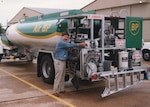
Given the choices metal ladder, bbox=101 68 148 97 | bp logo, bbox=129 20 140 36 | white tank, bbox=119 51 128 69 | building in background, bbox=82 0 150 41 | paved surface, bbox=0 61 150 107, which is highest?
building in background, bbox=82 0 150 41

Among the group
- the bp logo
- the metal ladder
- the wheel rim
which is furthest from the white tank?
the wheel rim

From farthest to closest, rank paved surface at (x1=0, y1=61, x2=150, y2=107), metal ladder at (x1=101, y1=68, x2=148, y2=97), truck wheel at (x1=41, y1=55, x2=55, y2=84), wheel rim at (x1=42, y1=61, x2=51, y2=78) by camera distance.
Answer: wheel rim at (x1=42, y1=61, x2=51, y2=78) < truck wheel at (x1=41, y1=55, x2=55, y2=84) < metal ladder at (x1=101, y1=68, x2=148, y2=97) < paved surface at (x1=0, y1=61, x2=150, y2=107)

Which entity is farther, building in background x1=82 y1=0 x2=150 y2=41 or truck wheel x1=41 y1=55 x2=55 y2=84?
building in background x1=82 y1=0 x2=150 y2=41

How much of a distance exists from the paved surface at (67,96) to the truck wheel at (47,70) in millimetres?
209

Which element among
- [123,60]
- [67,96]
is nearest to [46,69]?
[67,96]

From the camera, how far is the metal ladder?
8195 millimetres

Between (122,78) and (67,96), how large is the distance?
1764 millimetres

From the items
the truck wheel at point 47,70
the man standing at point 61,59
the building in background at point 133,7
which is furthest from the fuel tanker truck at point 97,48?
the building in background at point 133,7

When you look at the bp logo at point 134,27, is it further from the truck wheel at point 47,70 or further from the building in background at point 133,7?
the building in background at point 133,7

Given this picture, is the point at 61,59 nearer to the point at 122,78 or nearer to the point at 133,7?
the point at 122,78

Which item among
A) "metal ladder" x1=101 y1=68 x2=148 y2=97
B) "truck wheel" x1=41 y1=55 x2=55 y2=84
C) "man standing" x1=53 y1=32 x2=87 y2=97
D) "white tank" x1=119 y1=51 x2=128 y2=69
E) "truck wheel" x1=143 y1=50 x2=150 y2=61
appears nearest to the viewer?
"metal ladder" x1=101 y1=68 x2=148 y2=97

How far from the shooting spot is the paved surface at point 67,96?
7.84 metres

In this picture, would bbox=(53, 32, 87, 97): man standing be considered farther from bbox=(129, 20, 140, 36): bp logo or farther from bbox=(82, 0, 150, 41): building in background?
bbox=(82, 0, 150, 41): building in background

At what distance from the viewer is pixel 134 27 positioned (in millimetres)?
9344
